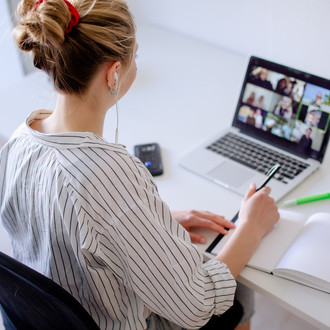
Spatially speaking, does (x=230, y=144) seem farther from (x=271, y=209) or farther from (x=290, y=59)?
(x=290, y=59)

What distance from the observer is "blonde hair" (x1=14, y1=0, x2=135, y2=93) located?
696 mm

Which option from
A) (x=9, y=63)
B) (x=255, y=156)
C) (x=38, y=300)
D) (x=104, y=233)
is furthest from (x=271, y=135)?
(x=9, y=63)

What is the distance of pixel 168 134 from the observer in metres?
1.27

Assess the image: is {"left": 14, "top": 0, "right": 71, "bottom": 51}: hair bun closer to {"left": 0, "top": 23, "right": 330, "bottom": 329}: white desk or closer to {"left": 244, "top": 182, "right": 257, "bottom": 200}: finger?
{"left": 0, "top": 23, "right": 330, "bottom": 329}: white desk

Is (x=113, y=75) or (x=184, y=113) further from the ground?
(x=113, y=75)

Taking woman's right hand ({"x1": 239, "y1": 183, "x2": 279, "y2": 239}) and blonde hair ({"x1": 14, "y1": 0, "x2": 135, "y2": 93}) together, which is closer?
blonde hair ({"x1": 14, "y1": 0, "x2": 135, "y2": 93})

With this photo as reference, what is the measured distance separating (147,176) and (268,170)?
46 centimetres

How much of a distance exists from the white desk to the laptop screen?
94mm

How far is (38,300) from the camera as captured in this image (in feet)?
2.07

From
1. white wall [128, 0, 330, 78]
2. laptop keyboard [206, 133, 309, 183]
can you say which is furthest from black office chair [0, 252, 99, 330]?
white wall [128, 0, 330, 78]

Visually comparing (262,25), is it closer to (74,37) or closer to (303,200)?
(303,200)

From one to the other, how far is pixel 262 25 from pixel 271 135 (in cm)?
56

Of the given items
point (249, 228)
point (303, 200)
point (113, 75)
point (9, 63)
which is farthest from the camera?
point (9, 63)

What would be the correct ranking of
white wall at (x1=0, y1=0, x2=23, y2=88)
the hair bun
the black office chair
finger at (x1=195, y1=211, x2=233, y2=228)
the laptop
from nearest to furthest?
the black office chair
the hair bun
finger at (x1=195, y1=211, x2=233, y2=228)
the laptop
white wall at (x1=0, y1=0, x2=23, y2=88)
